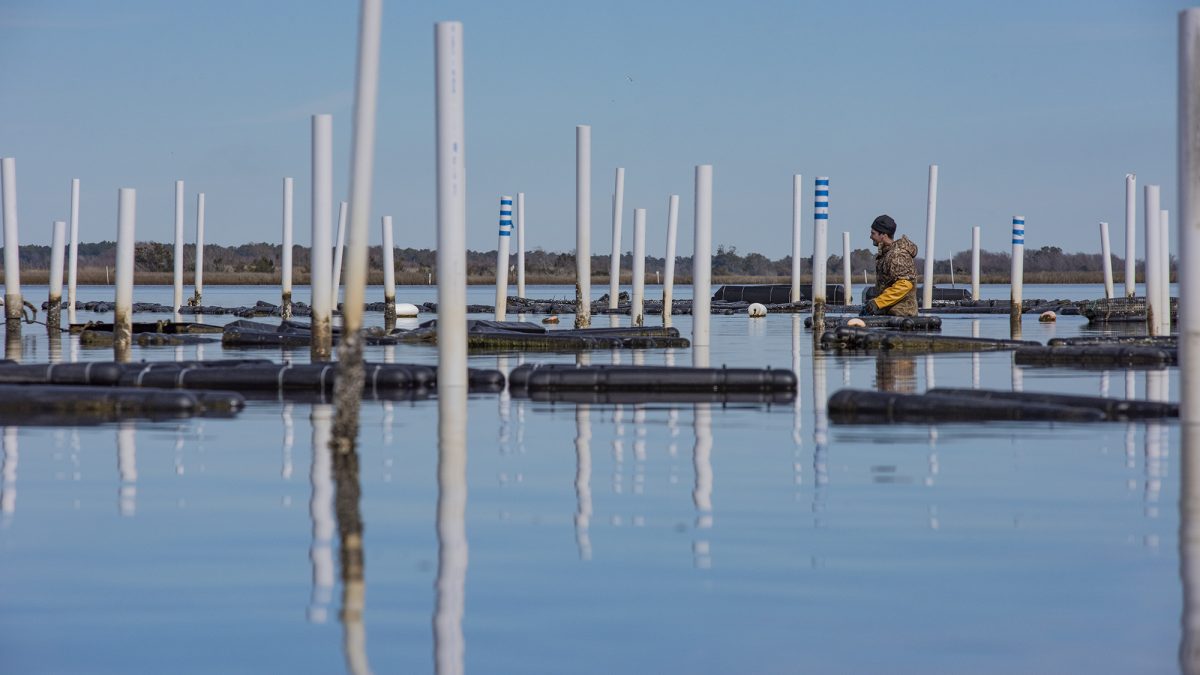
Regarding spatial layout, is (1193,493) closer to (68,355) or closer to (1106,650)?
(1106,650)

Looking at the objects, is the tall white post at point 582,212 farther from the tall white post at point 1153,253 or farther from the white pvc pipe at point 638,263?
the tall white post at point 1153,253

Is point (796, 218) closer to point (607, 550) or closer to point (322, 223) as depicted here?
point (322, 223)

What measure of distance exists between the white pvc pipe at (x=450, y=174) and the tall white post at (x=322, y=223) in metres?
6.53

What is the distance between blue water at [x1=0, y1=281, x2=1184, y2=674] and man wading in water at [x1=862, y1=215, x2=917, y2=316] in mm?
12095

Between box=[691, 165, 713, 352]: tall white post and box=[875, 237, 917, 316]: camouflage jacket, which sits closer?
box=[691, 165, 713, 352]: tall white post

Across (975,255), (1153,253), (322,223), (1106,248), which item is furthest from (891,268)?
(975,255)

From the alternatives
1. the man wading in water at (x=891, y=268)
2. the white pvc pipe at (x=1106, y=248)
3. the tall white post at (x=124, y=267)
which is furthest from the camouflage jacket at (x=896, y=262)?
the white pvc pipe at (x=1106, y=248)

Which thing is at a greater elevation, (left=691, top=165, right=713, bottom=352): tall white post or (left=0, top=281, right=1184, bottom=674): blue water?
(left=691, top=165, right=713, bottom=352): tall white post

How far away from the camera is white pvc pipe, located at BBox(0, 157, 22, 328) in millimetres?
30109

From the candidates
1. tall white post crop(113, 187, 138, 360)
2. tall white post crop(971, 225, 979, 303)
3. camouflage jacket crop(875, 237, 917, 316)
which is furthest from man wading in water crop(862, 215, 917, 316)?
tall white post crop(971, 225, 979, 303)

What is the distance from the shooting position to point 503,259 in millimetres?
31703

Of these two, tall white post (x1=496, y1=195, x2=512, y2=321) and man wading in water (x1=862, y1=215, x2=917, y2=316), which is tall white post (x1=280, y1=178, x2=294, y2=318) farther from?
man wading in water (x1=862, y1=215, x2=917, y2=316)

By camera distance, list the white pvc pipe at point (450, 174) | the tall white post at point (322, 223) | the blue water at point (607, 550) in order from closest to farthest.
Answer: the blue water at point (607, 550) → the white pvc pipe at point (450, 174) → the tall white post at point (322, 223)

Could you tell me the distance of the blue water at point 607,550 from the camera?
16.9 feet
